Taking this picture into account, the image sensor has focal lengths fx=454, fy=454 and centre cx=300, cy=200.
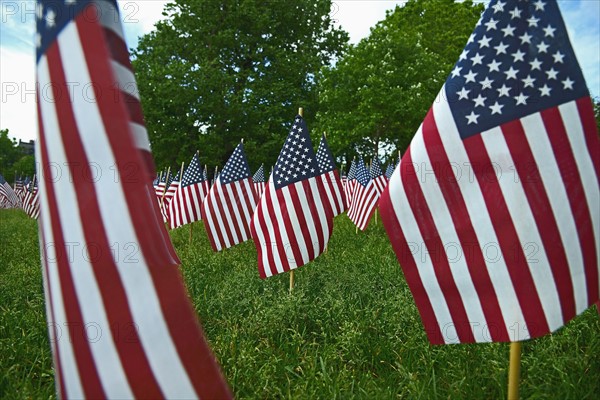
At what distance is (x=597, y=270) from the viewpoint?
2113 millimetres

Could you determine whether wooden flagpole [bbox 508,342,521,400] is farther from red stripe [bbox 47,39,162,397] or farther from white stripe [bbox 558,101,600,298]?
red stripe [bbox 47,39,162,397]

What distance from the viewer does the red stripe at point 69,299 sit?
1.41 metres

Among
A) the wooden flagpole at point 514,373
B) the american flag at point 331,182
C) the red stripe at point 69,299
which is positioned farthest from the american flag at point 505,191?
the american flag at point 331,182

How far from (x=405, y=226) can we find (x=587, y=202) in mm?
813

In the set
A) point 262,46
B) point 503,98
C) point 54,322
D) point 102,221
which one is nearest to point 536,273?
point 503,98

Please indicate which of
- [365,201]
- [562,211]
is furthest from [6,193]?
[562,211]

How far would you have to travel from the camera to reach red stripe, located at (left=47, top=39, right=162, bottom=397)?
4.55ft

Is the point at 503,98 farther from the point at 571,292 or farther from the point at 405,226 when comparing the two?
the point at 571,292

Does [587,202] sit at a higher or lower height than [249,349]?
higher

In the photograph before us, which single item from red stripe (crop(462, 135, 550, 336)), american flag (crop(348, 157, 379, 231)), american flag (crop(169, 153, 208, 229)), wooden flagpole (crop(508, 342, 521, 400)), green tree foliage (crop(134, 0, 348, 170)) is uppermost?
green tree foliage (crop(134, 0, 348, 170))

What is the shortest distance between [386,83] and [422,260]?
20756 mm

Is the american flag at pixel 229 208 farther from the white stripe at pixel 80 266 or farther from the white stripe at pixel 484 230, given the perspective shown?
the white stripe at pixel 80 266

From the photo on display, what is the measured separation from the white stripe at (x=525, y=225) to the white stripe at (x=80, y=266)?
169cm

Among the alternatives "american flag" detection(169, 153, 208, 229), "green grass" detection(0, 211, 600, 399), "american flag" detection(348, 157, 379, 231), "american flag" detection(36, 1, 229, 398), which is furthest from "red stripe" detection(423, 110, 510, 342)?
"american flag" detection(169, 153, 208, 229)
